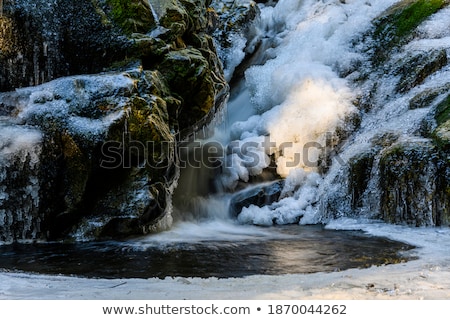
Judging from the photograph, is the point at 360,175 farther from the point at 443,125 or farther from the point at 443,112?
the point at 443,112

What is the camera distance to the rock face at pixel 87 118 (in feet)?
25.8

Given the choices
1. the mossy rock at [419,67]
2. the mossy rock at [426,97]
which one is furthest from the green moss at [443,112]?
the mossy rock at [419,67]

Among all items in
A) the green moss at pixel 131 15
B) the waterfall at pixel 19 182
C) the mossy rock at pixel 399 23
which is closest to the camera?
the waterfall at pixel 19 182

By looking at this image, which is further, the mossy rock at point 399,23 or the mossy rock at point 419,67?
the mossy rock at point 399,23

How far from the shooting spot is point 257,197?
10.8 metres

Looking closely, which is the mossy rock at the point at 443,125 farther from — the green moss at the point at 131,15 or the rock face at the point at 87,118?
the green moss at the point at 131,15

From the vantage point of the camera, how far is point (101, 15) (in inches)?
372

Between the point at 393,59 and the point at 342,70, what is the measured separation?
4.55ft

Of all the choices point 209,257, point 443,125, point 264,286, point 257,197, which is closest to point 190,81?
point 257,197

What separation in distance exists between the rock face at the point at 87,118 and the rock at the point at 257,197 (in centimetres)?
184

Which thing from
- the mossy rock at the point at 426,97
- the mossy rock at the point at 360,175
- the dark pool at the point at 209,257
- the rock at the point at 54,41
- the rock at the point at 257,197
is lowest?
the dark pool at the point at 209,257

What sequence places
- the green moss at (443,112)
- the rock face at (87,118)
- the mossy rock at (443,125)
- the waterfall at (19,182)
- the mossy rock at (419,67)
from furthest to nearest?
the mossy rock at (419,67) → the green moss at (443,112) → the mossy rock at (443,125) → the rock face at (87,118) → the waterfall at (19,182)

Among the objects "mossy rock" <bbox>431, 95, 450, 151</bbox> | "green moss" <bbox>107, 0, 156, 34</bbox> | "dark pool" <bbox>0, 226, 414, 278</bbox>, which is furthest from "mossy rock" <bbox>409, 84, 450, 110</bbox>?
"green moss" <bbox>107, 0, 156, 34</bbox>

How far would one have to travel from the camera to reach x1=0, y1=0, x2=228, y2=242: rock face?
7.87 meters
